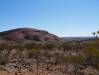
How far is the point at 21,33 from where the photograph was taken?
35812 millimetres

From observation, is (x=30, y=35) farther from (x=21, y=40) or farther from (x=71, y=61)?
(x=71, y=61)

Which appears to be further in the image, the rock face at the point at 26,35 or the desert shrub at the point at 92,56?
the rock face at the point at 26,35

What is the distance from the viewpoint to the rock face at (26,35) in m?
35.4

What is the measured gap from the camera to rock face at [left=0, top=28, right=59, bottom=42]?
3544 cm

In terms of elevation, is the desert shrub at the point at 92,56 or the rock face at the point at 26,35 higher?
the rock face at the point at 26,35

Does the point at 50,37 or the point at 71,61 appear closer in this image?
the point at 71,61

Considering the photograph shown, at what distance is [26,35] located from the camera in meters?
36.3

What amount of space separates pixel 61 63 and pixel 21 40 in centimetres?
2370

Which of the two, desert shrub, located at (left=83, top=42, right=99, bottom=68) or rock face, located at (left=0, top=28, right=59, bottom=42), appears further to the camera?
rock face, located at (left=0, top=28, right=59, bottom=42)

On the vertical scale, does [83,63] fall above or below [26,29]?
below

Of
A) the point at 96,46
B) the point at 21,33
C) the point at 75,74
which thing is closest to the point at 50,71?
the point at 75,74

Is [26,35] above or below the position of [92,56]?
above

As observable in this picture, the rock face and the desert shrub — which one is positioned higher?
the rock face

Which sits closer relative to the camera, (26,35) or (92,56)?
(92,56)
